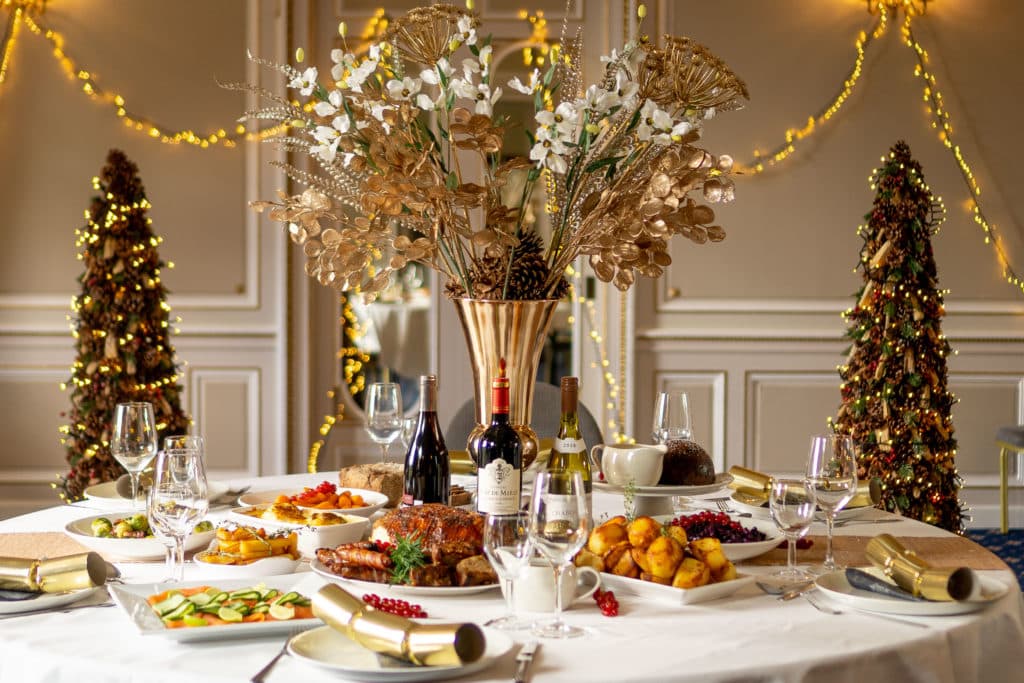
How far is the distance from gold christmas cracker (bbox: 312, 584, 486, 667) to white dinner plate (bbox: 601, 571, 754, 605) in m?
0.38

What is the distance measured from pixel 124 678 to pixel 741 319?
404 centimetres

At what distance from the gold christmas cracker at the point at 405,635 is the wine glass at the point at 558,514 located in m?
0.16

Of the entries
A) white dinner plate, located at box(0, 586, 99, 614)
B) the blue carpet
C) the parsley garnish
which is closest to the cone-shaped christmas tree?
white dinner plate, located at box(0, 586, 99, 614)

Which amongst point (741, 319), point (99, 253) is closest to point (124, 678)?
point (99, 253)

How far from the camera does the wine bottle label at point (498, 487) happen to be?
169 cm

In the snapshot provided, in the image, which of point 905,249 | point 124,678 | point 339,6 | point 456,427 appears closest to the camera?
point 124,678

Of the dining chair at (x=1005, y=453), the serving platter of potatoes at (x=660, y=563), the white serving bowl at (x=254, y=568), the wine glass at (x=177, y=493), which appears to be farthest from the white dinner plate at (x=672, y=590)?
the dining chair at (x=1005, y=453)

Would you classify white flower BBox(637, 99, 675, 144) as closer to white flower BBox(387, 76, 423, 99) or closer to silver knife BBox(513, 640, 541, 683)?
white flower BBox(387, 76, 423, 99)

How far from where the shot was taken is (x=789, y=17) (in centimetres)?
492

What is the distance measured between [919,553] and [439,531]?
796 millimetres

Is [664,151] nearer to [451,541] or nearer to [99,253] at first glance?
[451,541]

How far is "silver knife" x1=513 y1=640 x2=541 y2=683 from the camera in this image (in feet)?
3.81

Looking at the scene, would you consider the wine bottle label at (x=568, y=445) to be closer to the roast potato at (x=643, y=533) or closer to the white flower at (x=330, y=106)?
the roast potato at (x=643, y=533)

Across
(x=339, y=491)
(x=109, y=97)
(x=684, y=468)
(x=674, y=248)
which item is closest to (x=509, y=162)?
(x=684, y=468)
